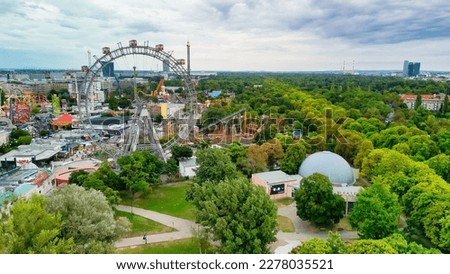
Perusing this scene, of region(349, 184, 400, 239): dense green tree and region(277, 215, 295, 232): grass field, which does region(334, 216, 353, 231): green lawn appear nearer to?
region(349, 184, 400, 239): dense green tree

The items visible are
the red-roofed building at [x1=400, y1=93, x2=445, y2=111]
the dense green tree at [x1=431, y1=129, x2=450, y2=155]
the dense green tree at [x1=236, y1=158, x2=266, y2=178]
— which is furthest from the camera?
the red-roofed building at [x1=400, y1=93, x2=445, y2=111]

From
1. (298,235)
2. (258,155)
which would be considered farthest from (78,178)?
(298,235)

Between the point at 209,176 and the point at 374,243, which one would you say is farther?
the point at 209,176

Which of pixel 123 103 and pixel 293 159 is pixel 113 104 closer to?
pixel 123 103

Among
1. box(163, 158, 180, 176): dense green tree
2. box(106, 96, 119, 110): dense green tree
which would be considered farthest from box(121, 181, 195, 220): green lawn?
box(106, 96, 119, 110): dense green tree

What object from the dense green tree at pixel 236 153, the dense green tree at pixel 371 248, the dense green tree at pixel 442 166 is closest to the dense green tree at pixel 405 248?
the dense green tree at pixel 371 248
